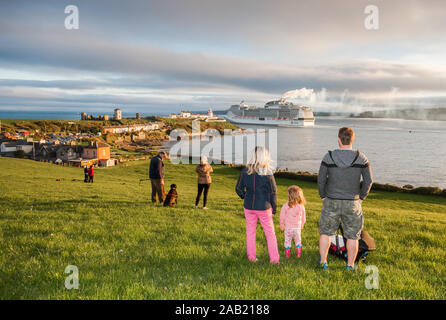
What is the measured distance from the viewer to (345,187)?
4.97m

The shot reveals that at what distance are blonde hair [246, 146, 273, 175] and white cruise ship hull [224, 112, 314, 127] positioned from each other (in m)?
161

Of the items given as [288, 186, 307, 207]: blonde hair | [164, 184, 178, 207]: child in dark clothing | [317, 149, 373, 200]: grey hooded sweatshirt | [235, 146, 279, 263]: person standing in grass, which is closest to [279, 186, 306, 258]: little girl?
[288, 186, 307, 207]: blonde hair

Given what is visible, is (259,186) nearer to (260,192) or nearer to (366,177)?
(260,192)

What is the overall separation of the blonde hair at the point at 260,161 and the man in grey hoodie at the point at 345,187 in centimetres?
102

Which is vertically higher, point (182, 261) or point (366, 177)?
point (366, 177)

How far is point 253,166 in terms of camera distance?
539 cm

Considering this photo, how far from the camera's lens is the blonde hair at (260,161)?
17.4ft

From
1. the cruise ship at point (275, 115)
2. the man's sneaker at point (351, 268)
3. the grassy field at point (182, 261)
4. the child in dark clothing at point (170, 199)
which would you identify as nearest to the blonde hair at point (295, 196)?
the grassy field at point (182, 261)

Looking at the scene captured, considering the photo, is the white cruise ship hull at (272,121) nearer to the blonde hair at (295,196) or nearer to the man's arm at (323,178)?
the blonde hair at (295,196)

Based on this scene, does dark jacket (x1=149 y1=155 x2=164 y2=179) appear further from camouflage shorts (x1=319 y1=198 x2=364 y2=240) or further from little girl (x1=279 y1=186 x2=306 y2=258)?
camouflage shorts (x1=319 y1=198 x2=364 y2=240)

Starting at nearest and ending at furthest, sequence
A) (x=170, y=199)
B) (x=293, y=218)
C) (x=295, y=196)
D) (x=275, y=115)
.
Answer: (x=295, y=196) < (x=293, y=218) < (x=170, y=199) < (x=275, y=115)

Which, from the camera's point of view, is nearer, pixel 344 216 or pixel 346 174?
Answer: pixel 346 174

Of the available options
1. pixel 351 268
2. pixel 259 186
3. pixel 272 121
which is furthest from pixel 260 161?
pixel 272 121

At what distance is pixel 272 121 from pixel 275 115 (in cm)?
409
